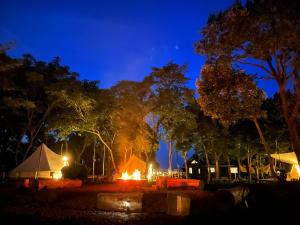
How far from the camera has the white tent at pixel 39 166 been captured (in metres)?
22.4

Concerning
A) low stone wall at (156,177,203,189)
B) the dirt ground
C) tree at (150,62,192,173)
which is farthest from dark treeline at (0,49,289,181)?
the dirt ground

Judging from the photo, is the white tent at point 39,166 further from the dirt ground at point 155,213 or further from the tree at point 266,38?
the tree at point 266,38

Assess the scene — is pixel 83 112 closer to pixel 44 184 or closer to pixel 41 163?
pixel 41 163

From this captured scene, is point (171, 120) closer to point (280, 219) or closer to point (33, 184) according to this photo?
point (33, 184)

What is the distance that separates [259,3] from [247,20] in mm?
809

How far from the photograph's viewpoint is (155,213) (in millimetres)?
10211

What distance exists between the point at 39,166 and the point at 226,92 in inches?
594

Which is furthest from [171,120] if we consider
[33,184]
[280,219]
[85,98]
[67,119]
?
[280,219]

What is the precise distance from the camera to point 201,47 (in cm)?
1359

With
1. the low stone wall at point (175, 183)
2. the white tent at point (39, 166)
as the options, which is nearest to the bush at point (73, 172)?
the white tent at point (39, 166)

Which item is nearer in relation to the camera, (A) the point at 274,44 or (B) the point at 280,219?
(B) the point at 280,219

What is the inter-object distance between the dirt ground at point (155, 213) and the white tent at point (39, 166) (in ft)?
26.2

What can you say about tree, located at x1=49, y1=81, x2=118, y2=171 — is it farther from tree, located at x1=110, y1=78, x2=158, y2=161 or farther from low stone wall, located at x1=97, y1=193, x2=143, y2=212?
low stone wall, located at x1=97, y1=193, x2=143, y2=212

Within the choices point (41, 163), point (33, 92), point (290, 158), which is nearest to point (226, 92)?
point (290, 158)
